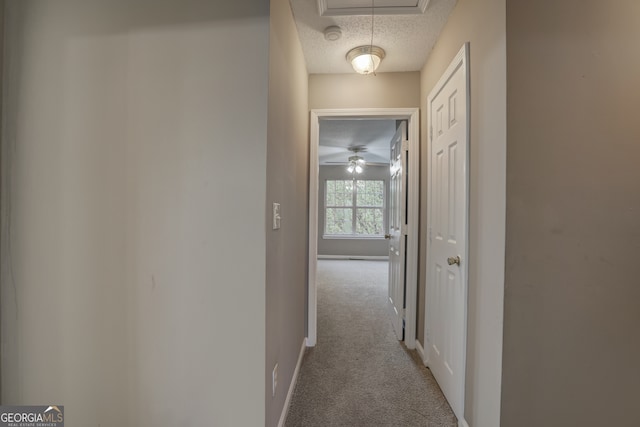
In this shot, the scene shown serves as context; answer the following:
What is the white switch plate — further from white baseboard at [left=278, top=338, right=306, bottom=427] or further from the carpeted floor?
the carpeted floor

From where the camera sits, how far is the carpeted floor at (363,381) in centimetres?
157

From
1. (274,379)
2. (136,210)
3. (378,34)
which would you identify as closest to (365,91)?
(378,34)

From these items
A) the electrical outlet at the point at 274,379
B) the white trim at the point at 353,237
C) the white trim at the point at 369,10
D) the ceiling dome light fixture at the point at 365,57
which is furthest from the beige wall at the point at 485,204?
the white trim at the point at 353,237

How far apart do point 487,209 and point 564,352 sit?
665 millimetres

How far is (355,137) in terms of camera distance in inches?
175

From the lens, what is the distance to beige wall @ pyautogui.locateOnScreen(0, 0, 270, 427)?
1149 millimetres

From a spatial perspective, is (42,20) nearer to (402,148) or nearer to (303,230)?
(303,230)

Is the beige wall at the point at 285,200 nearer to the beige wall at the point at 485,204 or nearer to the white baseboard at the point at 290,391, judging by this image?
the white baseboard at the point at 290,391

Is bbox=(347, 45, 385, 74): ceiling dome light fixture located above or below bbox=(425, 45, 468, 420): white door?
above

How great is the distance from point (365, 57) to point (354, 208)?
5165 mm

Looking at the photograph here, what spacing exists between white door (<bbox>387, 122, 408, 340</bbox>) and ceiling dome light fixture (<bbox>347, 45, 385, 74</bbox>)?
670 mm

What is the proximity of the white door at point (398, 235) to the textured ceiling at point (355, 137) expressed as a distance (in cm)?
81

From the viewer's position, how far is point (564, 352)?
1095mm

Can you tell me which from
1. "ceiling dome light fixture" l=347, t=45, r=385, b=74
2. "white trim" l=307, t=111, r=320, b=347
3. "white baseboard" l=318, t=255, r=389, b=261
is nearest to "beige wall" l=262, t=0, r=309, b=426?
"white trim" l=307, t=111, r=320, b=347
